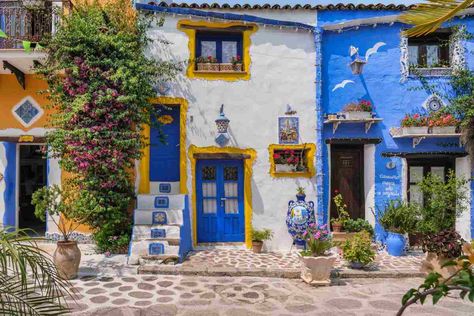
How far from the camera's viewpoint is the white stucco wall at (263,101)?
9.17 metres

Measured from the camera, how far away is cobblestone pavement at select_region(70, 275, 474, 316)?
18.0ft

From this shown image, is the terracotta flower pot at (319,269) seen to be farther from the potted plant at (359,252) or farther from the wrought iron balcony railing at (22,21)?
the wrought iron balcony railing at (22,21)

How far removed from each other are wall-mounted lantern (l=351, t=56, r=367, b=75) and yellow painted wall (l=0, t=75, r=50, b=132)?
8067mm

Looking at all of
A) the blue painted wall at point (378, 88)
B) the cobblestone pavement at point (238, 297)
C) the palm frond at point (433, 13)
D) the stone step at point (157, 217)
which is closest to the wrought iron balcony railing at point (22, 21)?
the stone step at point (157, 217)

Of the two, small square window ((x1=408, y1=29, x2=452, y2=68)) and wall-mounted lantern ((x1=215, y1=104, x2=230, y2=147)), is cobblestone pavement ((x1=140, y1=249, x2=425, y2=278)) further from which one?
small square window ((x1=408, y1=29, x2=452, y2=68))

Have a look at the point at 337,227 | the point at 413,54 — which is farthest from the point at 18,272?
the point at 413,54

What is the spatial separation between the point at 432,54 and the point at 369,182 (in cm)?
395

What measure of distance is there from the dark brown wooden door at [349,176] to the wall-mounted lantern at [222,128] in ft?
9.62

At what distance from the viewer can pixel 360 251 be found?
728 cm

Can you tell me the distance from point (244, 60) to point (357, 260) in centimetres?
565

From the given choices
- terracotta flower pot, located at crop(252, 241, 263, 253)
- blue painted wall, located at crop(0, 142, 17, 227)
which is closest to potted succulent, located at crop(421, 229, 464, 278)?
terracotta flower pot, located at crop(252, 241, 263, 253)

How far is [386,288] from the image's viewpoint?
6.58m

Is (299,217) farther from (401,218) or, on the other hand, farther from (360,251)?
(401,218)

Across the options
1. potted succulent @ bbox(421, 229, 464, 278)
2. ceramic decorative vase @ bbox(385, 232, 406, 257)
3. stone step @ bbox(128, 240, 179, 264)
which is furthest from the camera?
ceramic decorative vase @ bbox(385, 232, 406, 257)
